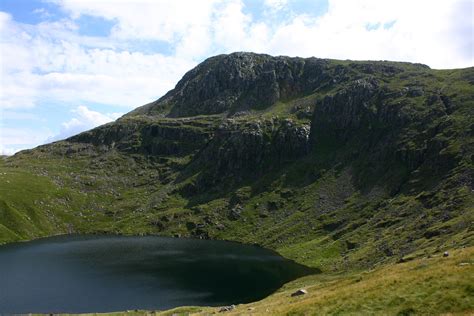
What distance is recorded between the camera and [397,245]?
13962 cm

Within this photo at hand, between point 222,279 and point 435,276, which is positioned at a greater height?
point 435,276

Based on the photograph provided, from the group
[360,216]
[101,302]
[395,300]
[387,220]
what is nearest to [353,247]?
[387,220]

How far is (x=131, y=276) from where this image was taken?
481ft

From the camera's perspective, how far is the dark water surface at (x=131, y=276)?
4584 inches

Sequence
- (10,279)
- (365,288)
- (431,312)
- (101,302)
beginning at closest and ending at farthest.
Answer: (431,312), (365,288), (101,302), (10,279)

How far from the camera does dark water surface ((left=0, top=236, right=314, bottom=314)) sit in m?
116

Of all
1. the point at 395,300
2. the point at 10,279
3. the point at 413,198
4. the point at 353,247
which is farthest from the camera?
the point at 413,198

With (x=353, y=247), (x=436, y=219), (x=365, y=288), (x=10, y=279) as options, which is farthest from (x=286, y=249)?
(x=365, y=288)

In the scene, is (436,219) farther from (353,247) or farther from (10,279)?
(10,279)

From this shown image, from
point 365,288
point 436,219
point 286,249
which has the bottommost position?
point 286,249

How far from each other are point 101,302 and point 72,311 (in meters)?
9.69

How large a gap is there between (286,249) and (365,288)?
491 feet

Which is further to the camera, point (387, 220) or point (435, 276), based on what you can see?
Result: point (387, 220)

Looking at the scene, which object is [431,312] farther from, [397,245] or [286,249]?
[286,249]
